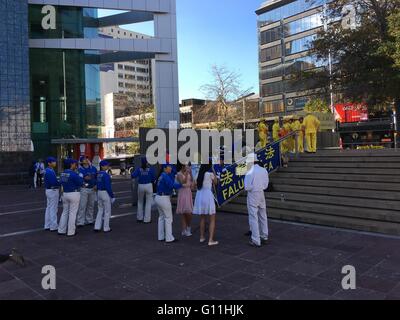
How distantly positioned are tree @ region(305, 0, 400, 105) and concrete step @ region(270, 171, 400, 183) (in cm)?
694

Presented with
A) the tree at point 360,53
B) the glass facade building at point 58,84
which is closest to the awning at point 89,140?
the glass facade building at point 58,84

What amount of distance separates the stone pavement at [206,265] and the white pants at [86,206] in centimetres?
83

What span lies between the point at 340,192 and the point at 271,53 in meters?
60.9

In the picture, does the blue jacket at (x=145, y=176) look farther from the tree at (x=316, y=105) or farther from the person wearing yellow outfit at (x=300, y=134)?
the tree at (x=316, y=105)

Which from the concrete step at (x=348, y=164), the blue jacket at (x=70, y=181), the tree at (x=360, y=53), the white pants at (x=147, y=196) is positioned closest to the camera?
the blue jacket at (x=70, y=181)

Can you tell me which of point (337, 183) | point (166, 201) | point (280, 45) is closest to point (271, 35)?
point (280, 45)

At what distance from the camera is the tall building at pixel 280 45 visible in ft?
196

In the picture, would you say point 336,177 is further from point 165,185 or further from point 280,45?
point 280,45

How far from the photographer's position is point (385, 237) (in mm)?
7305

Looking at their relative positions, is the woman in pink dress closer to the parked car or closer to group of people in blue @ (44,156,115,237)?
group of people in blue @ (44,156,115,237)

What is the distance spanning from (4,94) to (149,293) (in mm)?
23867

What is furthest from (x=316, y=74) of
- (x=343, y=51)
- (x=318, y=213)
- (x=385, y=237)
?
(x=385, y=237)

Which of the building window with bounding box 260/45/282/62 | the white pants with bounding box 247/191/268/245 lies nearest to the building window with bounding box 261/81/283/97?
the building window with bounding box 260/45/282/62

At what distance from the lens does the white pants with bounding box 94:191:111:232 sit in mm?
8664
